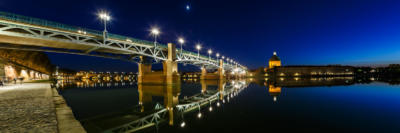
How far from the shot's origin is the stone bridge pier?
A: 37156mm

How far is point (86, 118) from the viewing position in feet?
28.8

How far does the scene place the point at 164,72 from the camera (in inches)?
1500

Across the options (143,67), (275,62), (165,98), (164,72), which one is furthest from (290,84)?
(275,62)

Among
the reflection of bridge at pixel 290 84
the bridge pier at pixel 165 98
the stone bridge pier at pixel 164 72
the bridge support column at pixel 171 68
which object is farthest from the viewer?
the stone bridge pier at pixel 164 72

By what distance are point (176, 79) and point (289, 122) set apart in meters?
31.2

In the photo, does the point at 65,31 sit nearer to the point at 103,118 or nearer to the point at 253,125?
the point at 103,118

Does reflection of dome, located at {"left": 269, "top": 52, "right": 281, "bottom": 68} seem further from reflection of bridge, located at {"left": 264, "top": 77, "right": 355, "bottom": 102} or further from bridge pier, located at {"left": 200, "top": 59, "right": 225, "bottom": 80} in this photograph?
reflection of bridge, located at {"left": 264, "top": 77, "right": 355, "bottom": 102}

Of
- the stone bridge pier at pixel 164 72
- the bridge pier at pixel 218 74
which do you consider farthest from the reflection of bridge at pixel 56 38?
the bridge pier at pixel 218 74

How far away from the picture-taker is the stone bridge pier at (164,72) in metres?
37.2

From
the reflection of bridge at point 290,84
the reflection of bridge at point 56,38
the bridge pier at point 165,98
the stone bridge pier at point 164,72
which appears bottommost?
the reflection of bridge at point 290,84

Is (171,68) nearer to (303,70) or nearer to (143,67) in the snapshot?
(143,67)

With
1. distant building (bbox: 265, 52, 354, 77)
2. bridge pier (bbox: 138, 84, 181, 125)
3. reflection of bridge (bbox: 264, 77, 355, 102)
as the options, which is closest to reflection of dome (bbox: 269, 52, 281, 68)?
distant building (bbox: 265, 52, 354, 77)

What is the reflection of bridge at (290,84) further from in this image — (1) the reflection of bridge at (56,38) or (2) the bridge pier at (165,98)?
(1) the reflection of bridge at (56,38)

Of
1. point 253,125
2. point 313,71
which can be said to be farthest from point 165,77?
point 313,71
